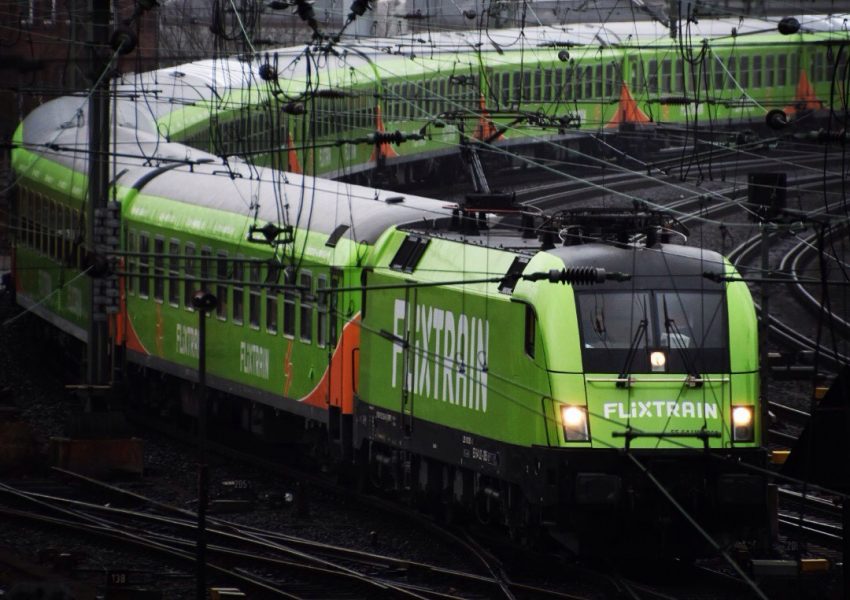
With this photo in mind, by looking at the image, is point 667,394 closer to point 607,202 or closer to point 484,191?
point 484,191

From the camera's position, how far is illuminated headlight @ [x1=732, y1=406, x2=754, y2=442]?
1622cm

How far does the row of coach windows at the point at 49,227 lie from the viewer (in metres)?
30.1

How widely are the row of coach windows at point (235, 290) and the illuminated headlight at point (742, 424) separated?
5140 mm

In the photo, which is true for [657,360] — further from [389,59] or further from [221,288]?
[389,59]

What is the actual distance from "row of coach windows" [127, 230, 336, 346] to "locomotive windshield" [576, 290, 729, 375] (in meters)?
4.15

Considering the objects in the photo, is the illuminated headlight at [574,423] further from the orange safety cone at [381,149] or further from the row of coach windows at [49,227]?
the orange safety cone at [381,149]

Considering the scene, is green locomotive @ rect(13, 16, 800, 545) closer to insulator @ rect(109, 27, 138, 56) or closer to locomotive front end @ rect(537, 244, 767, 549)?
locomotive front end @ rect(537, 244, 767, 549)

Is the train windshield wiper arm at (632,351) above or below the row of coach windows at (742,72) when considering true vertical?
below

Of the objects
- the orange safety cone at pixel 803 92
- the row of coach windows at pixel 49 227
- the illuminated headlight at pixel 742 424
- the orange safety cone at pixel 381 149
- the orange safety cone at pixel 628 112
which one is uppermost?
the orange safety cone at pixel 803 92

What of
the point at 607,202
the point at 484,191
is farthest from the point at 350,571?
the point at 607,202

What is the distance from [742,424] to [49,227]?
61.5ft

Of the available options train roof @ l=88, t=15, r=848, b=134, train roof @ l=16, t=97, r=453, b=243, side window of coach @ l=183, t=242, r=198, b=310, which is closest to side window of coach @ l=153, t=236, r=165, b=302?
train roof @ l=16, t=97, r=453, b=243

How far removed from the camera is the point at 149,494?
2275 centimetres

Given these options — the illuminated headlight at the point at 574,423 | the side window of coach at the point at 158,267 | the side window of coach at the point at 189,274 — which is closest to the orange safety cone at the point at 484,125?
the illuminated headlight at the point at 574,423
